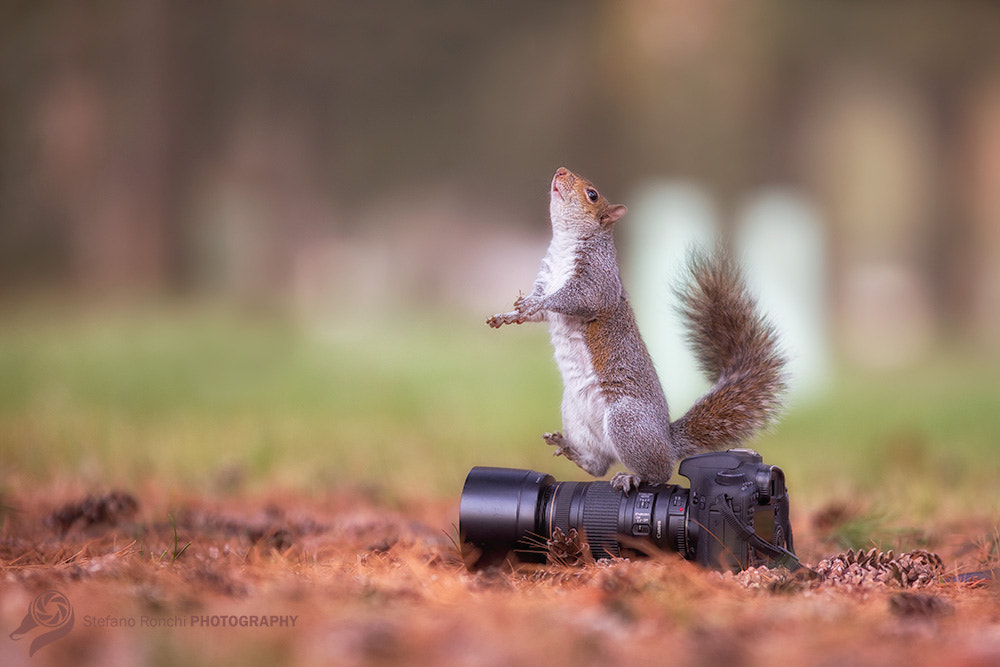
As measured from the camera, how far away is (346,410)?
3.74 m

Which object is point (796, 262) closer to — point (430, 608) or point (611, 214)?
point (611, 214)

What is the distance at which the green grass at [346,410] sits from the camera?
2.96m

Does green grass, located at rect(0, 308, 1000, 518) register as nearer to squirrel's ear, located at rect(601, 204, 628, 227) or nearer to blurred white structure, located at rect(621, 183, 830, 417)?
blurred white structure, located at rect(621, 183, 830, 417)

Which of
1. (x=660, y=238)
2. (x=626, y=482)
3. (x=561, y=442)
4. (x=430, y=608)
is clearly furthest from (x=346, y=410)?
(x=430, y=608)

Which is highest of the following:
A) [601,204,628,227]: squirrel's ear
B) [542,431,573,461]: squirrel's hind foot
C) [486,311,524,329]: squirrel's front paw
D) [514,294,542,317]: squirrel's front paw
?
[601,204,628,227]: squirrel's ear

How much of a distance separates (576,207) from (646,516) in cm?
66

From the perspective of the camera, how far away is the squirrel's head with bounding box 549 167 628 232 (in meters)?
1.84

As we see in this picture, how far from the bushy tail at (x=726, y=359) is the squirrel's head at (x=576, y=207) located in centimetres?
21

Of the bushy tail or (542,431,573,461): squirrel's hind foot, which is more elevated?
the bushy tail

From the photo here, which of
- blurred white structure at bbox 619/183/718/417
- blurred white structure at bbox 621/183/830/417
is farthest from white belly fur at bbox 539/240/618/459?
blurred white structure at bbox 621/183/830/417

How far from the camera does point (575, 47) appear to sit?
4301 mm

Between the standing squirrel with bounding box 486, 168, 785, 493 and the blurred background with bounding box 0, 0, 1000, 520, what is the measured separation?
1800 millimetres

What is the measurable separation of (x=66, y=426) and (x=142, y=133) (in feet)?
5.23

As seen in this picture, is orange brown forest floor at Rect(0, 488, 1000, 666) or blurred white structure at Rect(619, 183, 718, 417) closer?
orange brown forest floor at Rect(0, 488, 1000, 666)
